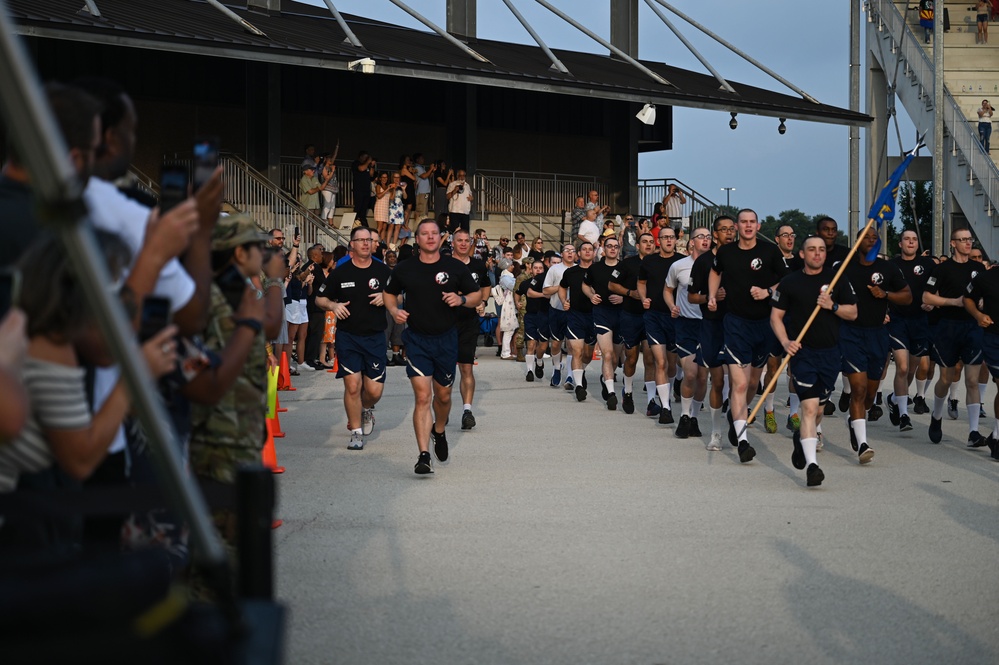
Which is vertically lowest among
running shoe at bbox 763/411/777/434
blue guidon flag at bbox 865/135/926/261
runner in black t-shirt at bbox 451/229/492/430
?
running shoe at bbox 763/411/777/434

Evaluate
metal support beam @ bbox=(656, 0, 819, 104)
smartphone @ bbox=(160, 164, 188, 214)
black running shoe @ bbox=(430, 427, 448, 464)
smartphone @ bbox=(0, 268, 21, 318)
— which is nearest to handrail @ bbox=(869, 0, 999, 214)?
metal support beam @ bbox=(656, 0, 819, 104)

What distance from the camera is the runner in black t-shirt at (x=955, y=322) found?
13523mm

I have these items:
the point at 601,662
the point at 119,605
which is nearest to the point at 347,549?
the point at 601,662

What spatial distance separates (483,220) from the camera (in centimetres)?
3306

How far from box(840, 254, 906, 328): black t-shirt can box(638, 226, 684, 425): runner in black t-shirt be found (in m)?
2.50

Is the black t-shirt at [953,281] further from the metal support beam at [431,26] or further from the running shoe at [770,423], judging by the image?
the metal support beam at [431,26]

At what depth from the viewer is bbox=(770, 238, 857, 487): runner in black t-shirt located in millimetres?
10758

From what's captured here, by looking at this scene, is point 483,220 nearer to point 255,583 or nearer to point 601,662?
point 601,662

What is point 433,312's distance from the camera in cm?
1119

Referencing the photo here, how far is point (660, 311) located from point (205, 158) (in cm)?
1148

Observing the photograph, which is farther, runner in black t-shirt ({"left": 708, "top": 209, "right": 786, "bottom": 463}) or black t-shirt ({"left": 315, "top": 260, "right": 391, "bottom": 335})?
black t-shirt ({"left": 315, "top": 260, "right": 391, "bottom": 335})

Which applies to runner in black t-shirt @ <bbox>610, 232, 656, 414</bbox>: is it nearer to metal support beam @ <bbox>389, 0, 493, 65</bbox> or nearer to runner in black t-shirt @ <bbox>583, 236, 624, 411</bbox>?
runner in black t-shirt @ <bbox>583, 236, 624, 411</bbox>

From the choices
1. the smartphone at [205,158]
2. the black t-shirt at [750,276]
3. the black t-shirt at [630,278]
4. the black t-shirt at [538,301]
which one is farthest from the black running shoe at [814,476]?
the black t-shirt at [538,301]

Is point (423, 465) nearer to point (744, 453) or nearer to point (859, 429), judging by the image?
point (744, 453)
